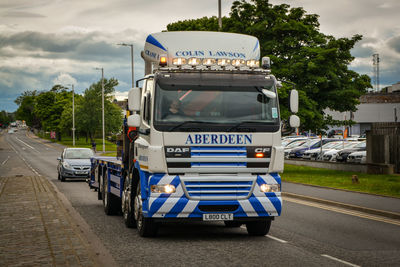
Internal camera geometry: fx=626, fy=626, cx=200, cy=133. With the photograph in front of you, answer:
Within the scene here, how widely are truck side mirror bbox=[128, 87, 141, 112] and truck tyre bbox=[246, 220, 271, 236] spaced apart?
306 centimetres

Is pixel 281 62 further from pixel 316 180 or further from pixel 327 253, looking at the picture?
pixel 327 253

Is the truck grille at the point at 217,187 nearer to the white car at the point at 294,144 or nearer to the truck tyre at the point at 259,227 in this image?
the truck tyre at the point at 259,227

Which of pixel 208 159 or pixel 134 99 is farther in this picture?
pixel 134 99

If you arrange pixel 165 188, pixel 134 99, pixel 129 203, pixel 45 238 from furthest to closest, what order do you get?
pixel 129 203 → pixel 134 99 → pixel 165 188 → pixel 45 238

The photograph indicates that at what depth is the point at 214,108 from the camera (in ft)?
35.4

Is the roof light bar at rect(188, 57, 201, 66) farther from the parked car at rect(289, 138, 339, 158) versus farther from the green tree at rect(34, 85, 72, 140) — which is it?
the green tree at rect(34, 85, 72, 140)

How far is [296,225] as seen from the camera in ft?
43.4

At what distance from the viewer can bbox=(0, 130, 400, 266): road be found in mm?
9062

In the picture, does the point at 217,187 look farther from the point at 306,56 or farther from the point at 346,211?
the point at 306,56

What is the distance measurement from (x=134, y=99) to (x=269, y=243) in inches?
137

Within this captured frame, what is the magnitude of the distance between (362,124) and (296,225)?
87927mm

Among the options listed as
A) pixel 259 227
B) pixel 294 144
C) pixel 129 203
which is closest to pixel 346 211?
Result: pixel 259 227

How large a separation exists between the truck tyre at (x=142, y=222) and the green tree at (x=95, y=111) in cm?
8866

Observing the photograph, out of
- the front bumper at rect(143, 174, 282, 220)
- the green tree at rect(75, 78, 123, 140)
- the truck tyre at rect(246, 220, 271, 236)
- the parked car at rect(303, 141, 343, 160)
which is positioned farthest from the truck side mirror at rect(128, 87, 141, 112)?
the green tree at rect(75, 78, 123, 140)
